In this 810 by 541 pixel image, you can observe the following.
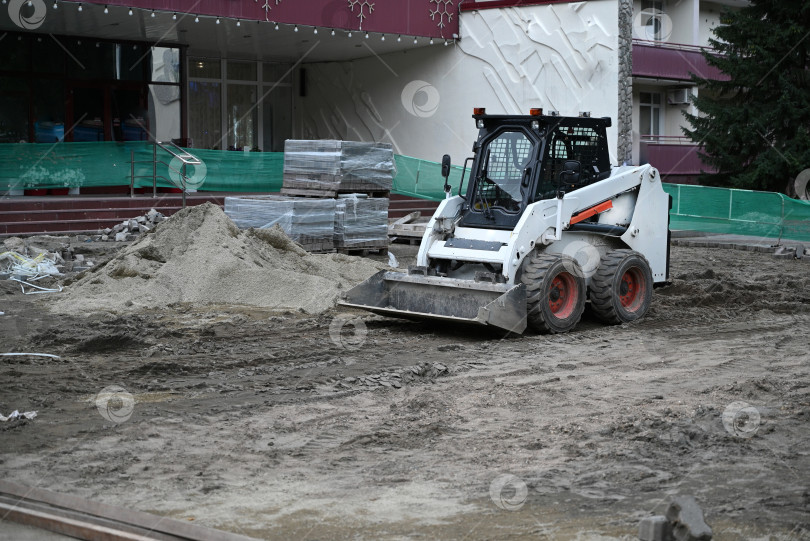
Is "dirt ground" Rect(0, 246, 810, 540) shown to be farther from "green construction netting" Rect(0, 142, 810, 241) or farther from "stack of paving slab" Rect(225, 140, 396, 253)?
"green construction netting" Rect(0, 142, 810, 241)

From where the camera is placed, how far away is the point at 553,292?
11828 millimetres

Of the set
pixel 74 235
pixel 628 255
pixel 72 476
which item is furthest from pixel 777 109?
pixel 72 476

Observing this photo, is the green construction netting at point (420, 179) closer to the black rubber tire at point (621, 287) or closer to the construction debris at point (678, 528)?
the black rubber tire at point (621, 287)

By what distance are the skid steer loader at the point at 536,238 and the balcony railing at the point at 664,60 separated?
64.0ft

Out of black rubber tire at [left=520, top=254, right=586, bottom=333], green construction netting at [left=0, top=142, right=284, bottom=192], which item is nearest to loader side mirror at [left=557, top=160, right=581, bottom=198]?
black rubber tire at [left=520, top=254, right=586, bottom=333]

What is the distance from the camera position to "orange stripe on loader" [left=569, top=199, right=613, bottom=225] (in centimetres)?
1205

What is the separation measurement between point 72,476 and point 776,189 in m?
22.8

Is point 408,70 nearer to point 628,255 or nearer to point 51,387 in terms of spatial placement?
point 628,255

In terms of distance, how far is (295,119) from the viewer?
106ft

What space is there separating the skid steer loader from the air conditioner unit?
22.8 m

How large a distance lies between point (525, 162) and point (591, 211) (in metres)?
1.07

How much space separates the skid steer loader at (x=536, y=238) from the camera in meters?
11.4

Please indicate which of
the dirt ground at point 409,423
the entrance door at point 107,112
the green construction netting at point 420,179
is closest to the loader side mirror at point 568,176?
the dirt ground at point 409,423

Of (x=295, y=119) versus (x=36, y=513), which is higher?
(x=295, y=119)
